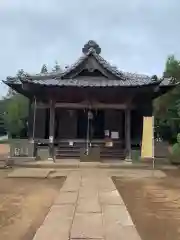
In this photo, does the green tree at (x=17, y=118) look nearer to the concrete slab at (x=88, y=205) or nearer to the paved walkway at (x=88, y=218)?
the paved walkway at (x=88, y=218)

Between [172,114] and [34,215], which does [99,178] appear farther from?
[172,114]

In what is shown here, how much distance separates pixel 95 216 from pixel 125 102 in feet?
43.2

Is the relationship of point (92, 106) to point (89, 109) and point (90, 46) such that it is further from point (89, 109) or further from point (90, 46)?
point (90, 46)

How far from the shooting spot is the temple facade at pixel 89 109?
18.6 meters

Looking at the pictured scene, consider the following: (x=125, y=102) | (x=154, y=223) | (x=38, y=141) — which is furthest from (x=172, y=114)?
(x=154, y=223)

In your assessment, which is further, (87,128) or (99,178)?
(87,128)

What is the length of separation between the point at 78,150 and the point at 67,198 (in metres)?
11.0

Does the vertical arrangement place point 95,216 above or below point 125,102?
below

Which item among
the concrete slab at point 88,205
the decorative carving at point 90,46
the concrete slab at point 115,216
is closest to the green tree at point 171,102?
the decorative carving at point 90,46

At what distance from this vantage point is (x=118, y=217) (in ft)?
21.1

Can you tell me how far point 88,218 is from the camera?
6219 mm

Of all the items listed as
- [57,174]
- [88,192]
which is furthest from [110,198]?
[57,174]

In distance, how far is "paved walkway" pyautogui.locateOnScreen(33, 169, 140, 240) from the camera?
5207mm

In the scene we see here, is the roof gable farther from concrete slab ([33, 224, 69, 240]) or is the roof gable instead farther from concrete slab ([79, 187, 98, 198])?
concrete slab ([33, 224, 69, 240])
